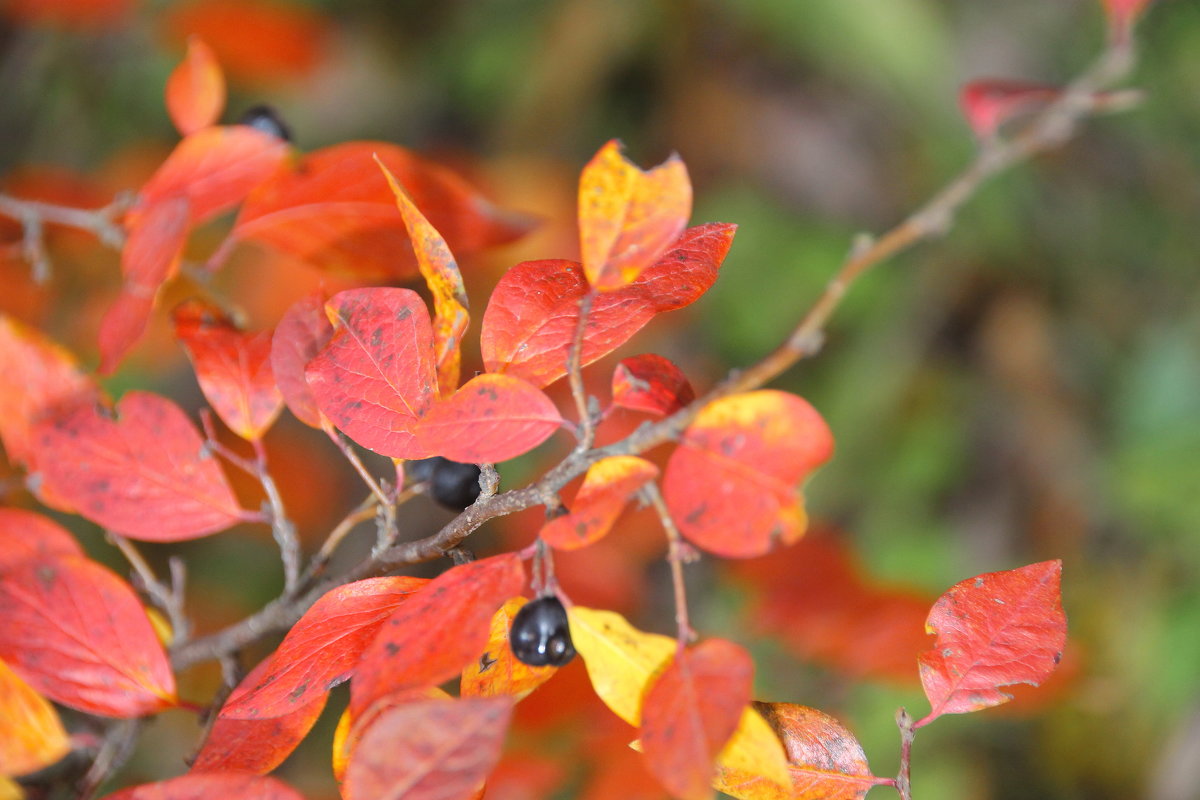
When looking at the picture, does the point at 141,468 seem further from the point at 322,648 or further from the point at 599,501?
the point at 599,501

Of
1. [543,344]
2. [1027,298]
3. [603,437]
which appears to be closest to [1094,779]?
[1027,298]

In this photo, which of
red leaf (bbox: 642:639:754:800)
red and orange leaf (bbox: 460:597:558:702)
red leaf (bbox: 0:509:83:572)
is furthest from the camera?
red leaf (bbox: 0:509:83:572)

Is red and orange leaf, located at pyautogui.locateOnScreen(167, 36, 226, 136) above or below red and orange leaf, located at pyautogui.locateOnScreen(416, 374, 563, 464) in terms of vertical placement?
above

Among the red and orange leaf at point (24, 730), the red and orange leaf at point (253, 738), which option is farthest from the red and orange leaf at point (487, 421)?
the red and orange leaf at point (24, 730)

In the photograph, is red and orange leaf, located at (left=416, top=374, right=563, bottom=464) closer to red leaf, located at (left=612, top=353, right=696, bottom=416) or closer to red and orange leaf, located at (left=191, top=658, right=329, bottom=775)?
red leaf, located at (left=612, top=353, right=696, bottom=416)

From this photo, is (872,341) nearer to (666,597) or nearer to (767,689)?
(666,597)

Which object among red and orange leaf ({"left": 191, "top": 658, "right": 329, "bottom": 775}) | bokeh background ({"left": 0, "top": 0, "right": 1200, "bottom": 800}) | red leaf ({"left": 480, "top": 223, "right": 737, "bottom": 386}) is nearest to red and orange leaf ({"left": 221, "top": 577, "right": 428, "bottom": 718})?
red and orange leaf ({"left": 191, "top": 658, "right": 329, "bottom": 775})

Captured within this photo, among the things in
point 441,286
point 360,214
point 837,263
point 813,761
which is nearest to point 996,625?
point 813,761
